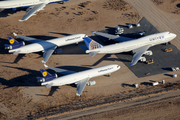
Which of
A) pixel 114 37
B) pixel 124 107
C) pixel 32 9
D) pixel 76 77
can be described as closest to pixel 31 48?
pixel 76 77

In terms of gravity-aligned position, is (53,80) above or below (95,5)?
below

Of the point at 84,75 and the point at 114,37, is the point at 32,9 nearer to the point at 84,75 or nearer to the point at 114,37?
the point at 114,37

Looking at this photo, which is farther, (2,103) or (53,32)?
(53,32)

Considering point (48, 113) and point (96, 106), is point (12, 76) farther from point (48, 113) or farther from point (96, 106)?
point (96, 106)

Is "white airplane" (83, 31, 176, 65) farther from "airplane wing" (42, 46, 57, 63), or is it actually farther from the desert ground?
"airplane wing" (42, 46, 57, 63)

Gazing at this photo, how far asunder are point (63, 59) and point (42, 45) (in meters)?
8.76

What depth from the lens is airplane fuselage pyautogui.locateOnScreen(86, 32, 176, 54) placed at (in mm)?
72150

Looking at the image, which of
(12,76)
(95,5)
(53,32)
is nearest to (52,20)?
(53,32)

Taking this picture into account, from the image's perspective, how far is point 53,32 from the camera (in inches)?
3374

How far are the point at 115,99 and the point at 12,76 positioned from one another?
33.8 meters

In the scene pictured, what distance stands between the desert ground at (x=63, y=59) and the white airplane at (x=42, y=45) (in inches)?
119

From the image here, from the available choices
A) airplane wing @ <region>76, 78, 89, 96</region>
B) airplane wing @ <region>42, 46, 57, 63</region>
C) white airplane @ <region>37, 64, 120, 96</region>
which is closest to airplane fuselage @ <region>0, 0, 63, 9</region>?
airplane wing @ <region>42, 46, 57, 63</region>

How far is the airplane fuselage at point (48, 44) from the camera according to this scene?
236 ft

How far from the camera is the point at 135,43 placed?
74125mm
